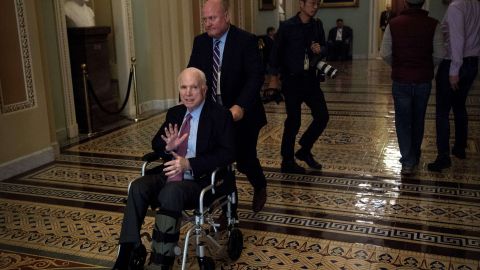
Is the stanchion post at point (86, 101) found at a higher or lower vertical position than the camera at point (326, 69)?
lower

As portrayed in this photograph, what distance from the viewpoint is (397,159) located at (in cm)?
487

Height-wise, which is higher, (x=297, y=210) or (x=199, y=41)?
(x=199, y=41)

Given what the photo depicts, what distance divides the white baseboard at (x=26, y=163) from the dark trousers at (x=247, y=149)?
247cm

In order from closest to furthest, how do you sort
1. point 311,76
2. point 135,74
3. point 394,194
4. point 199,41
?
1. point 199,41
2. point 394,194
3. point 311,76
4. point 135,74

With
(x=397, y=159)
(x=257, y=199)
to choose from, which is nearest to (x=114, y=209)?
(x=257, y=199)

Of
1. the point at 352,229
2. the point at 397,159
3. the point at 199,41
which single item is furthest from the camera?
the point at 397,159

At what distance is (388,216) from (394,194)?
0.46 metres

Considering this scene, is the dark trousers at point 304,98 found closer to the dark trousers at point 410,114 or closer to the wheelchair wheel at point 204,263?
the dark trousers at point 410,114

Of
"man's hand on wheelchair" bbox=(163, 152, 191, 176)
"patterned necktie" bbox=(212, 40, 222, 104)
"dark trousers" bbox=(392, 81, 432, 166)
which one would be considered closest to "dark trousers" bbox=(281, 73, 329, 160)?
"dark trousers" bbox=(392, 81, 432, 166)

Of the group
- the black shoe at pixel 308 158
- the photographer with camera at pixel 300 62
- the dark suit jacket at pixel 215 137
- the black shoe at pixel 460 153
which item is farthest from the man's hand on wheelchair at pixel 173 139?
the black shoe at pixel 460 153

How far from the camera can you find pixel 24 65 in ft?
15.8

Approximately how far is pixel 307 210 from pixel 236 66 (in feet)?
4.11

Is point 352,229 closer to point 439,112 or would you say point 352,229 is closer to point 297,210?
point 297,210

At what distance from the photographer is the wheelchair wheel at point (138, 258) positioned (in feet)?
8.32
